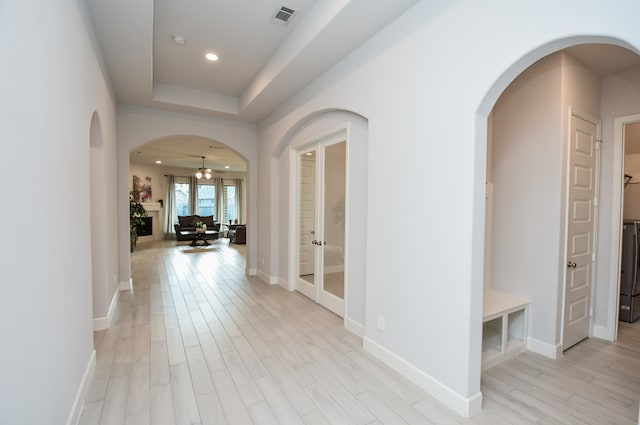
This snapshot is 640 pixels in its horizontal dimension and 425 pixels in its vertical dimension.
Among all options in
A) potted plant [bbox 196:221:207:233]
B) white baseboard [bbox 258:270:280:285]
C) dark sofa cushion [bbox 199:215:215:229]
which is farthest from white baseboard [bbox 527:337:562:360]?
dark sofa cushion [bbox 199:215:215:229]

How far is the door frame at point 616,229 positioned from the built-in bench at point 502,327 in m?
1.07

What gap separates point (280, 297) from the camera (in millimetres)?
4598

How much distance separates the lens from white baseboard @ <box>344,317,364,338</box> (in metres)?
3.24

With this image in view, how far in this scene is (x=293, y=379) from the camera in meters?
2.46

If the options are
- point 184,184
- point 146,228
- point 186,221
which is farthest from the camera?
point 184,184

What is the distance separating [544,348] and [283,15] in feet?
13.5

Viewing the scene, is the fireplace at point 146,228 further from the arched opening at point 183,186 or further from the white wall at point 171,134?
the white wall at point 171,134

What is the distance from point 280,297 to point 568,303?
11.5 ft

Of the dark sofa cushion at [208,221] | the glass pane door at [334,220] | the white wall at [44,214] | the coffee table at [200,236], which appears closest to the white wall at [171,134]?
the glass pane door at [334,220]

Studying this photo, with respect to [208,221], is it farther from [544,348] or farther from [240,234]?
[544,348]

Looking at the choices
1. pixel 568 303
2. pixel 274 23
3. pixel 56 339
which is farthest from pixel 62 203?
pixel 568 303

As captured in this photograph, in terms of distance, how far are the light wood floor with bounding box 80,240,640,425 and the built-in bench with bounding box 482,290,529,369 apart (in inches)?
3.6

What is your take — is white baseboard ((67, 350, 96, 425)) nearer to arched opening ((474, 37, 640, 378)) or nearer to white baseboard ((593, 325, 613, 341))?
arched opening ((474, 37, 640, 378))

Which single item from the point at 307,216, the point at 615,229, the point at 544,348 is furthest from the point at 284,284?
the point at 615,229
